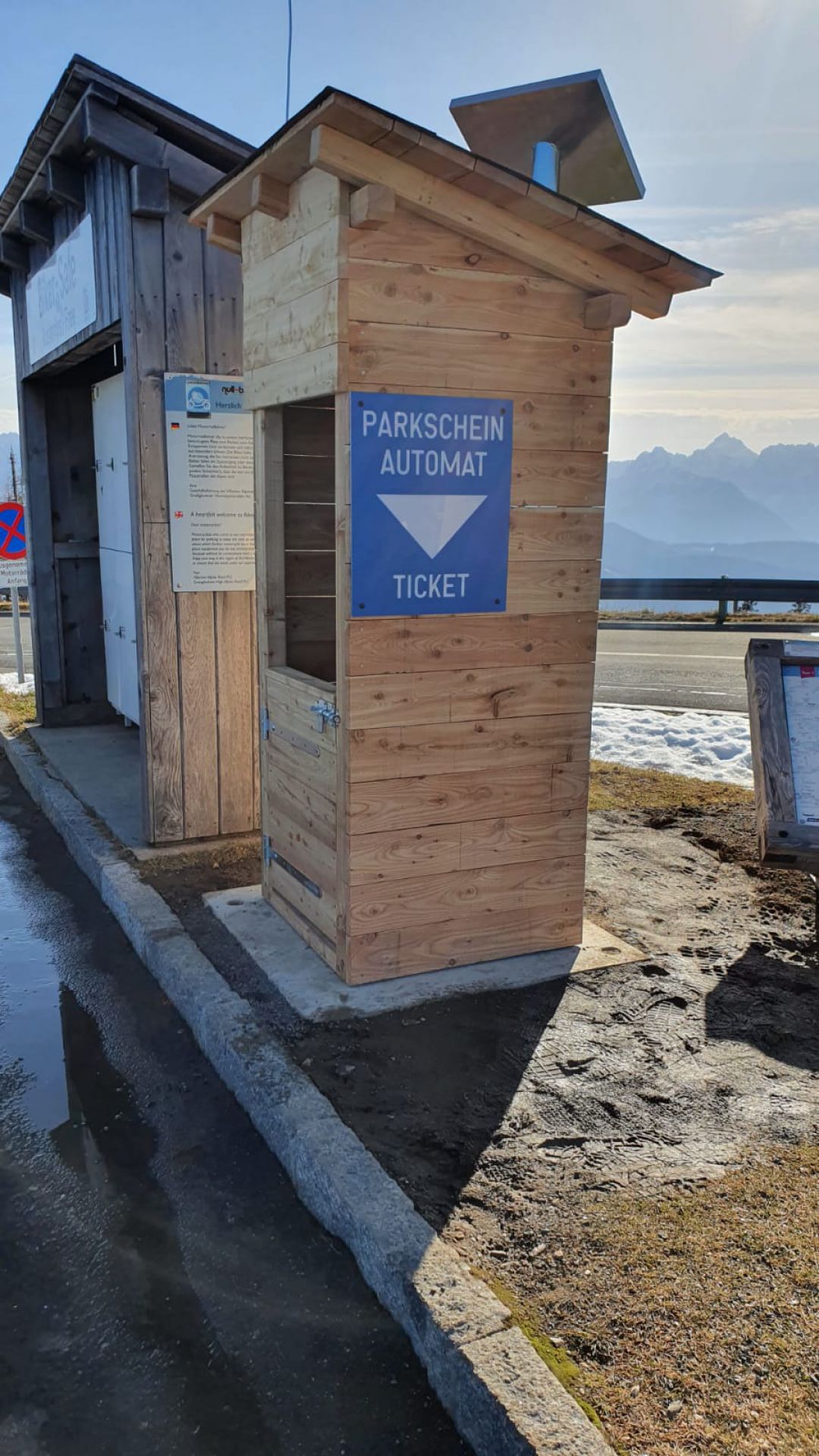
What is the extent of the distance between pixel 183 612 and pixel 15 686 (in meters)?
6.57

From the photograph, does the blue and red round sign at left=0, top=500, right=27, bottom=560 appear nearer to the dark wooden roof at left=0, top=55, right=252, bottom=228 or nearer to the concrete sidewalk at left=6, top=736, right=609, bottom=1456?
the dark wooden roof at left=0, top=55, right=252, bottom=228

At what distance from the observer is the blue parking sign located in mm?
4027

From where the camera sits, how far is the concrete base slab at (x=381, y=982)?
425 centimetres

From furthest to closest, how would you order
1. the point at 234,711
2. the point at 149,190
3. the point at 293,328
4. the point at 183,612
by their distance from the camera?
the point at 234,711 → the point at 183,612 → the point at 149,190 → the point at 293,328

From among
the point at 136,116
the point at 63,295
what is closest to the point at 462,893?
the point at 136,116

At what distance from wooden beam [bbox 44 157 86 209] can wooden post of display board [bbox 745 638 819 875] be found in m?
5.05

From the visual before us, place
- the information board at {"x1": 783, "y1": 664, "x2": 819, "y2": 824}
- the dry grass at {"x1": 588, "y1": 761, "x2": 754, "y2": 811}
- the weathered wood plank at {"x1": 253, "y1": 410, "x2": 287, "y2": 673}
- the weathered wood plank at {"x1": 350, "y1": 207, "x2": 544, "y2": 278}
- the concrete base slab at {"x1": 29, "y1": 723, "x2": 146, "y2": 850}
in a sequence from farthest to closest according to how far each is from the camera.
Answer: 1. the dry grass at {"x1": 588, "y1": 761, "x2": 754, "y2": 811}
2. the concrete base slab at {"x1": 29, "y1": 723, "x2": 146, "y2": 850}
3. the weathered wood plank at {"x1": 253, "y1": 410, "x2": 287, "y2": 673}
4. the information board at {"x1": 783, "y1": 664, "x2": 819, "y2": 824}
5. the weathered wood plank at {"x1": 350, "y1": 207, "x2": 544, "y2": 278}

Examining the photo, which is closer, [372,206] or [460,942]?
[372,206]

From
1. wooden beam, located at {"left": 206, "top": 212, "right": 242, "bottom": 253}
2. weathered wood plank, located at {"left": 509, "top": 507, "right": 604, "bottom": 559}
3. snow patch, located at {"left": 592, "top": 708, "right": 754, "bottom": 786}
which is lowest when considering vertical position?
snow patch, located at {"left": 592, "top": 708, "right": 754, "bottom": 786}

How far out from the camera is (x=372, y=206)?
12.2ft

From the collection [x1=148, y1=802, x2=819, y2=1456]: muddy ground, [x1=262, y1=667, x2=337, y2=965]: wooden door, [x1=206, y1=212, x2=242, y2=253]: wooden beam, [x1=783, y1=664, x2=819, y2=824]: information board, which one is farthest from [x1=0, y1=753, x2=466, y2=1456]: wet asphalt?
[x1=206, y1=212, x2=242, y2=253]: wooden beam

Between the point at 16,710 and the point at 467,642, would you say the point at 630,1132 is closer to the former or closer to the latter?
the point at 467,642

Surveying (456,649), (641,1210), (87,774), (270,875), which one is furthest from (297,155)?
(87,774)

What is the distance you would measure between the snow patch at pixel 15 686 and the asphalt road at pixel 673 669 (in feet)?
A: 20.9
